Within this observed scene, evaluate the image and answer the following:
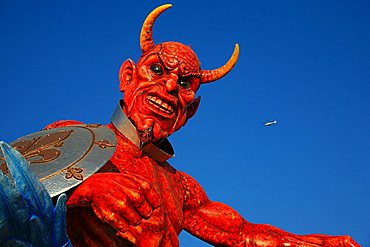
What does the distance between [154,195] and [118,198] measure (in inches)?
11.9

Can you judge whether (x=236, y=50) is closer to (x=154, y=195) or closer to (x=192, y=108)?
(x=192, y=108)

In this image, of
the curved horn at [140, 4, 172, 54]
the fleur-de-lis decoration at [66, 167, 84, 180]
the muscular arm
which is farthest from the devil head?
the fleur-de-lis decoration at [66, 167, 84, 180]

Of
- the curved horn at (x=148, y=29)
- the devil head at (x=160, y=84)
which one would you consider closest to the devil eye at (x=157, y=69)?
the devil head at (x=160, y=84)

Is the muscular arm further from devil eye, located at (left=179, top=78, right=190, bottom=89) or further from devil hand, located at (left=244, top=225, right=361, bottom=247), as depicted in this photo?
devil eye, located at (left=179, top=78, right=190, bottom=89)

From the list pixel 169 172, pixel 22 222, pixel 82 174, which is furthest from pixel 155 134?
pixel 22 222

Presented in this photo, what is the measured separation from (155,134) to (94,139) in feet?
2.55

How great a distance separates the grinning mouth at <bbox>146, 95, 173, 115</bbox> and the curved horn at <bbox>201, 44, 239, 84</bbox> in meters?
0.71

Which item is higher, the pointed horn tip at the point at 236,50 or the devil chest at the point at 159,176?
the pointed horn tip at the point at 236,50

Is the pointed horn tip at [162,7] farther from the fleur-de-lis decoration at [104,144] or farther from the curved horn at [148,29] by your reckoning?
the fleur-de-lis decoration at [104,144]

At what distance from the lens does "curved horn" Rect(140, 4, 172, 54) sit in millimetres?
5668

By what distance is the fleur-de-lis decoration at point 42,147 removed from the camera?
4.25 metres

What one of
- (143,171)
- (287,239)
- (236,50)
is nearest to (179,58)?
(236,50)

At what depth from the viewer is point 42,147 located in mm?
4449

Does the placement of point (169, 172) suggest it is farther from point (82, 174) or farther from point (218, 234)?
point (82, 174)
